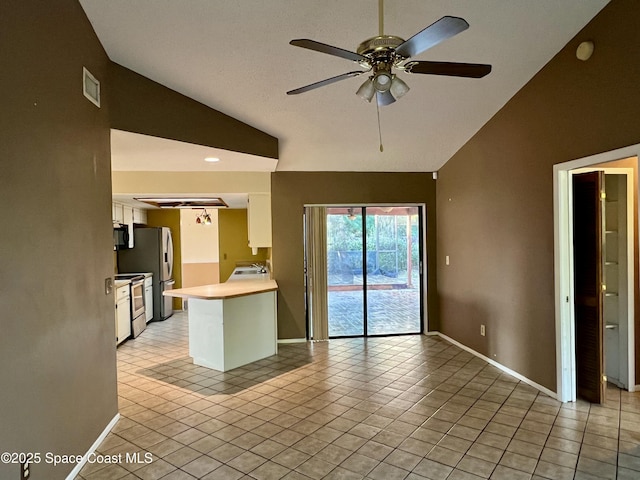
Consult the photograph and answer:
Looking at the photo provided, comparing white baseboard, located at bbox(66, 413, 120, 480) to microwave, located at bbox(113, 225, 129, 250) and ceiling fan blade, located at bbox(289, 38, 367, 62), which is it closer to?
ceiling fan blade, located at bbox(289, 38, 367, 62)

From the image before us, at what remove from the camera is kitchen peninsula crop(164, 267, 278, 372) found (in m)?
4.25

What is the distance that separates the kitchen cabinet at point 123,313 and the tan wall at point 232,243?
2.52 m

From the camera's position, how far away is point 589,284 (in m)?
3.35

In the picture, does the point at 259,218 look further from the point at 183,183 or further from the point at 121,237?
the point at 121,237

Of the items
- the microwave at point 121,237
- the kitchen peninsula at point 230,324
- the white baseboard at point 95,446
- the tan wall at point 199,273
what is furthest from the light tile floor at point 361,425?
the tan wall at point 199,273

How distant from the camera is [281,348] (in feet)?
16.9

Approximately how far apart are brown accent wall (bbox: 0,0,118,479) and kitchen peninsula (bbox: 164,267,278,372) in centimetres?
137

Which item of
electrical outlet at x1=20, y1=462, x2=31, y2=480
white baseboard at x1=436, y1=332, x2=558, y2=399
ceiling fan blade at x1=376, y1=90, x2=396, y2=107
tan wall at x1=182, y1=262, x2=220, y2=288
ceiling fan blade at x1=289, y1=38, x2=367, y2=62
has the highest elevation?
ceiling fan blade at x1=289, y1=38, x2=367, y2=62

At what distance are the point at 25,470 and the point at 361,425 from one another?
2.08 metres

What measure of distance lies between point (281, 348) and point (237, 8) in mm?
3940

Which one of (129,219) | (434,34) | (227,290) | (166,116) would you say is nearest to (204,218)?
(129,219)

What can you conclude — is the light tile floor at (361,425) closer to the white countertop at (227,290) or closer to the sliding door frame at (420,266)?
the white countertop at (227,290)

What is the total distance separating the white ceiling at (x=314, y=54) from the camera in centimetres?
256

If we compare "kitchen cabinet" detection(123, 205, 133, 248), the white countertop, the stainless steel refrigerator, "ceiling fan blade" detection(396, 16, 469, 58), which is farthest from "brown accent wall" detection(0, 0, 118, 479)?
the stainless steel refrigerator
